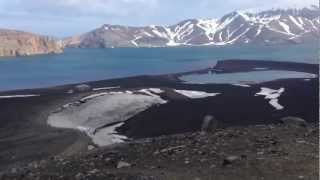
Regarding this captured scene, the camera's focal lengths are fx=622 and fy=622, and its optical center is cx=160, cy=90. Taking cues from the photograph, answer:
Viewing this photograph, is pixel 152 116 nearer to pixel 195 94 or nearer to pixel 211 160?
pixel 195 94

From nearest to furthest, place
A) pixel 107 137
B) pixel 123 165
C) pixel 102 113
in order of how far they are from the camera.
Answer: pixel 123 165 → pixel 107 137 → pixel 102 113

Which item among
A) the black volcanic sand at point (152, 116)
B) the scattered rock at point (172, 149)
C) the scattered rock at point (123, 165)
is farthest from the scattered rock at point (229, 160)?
the black volcanic sand at point (152, 116)

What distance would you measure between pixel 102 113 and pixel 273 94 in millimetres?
16651

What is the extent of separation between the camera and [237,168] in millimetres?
12000

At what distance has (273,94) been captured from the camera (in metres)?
52.6

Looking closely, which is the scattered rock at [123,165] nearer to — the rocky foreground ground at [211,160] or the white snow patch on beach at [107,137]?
the rocky foreground ground at [211,160]

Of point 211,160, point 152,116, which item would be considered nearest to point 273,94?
point 152,116

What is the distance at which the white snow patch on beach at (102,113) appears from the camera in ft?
119

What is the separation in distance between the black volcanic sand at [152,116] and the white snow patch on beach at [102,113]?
0.93 m

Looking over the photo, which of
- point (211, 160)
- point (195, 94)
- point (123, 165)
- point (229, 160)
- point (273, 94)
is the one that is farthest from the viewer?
point (195, 94)

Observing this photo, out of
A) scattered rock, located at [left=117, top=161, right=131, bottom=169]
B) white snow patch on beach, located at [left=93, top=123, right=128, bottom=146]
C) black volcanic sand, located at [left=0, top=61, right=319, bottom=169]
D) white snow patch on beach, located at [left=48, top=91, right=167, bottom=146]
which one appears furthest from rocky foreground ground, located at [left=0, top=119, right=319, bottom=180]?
white snow patch on beach, located at [left=48, top=91, right=167, bottom=146]

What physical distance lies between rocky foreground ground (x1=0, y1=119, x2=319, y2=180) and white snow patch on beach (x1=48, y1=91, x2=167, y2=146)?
17.4m

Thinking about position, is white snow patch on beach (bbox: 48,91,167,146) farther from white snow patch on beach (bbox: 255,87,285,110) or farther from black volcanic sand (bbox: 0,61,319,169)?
white snow patch on beach (bbox: 255,87,285,110)

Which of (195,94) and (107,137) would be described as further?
(195,94)
